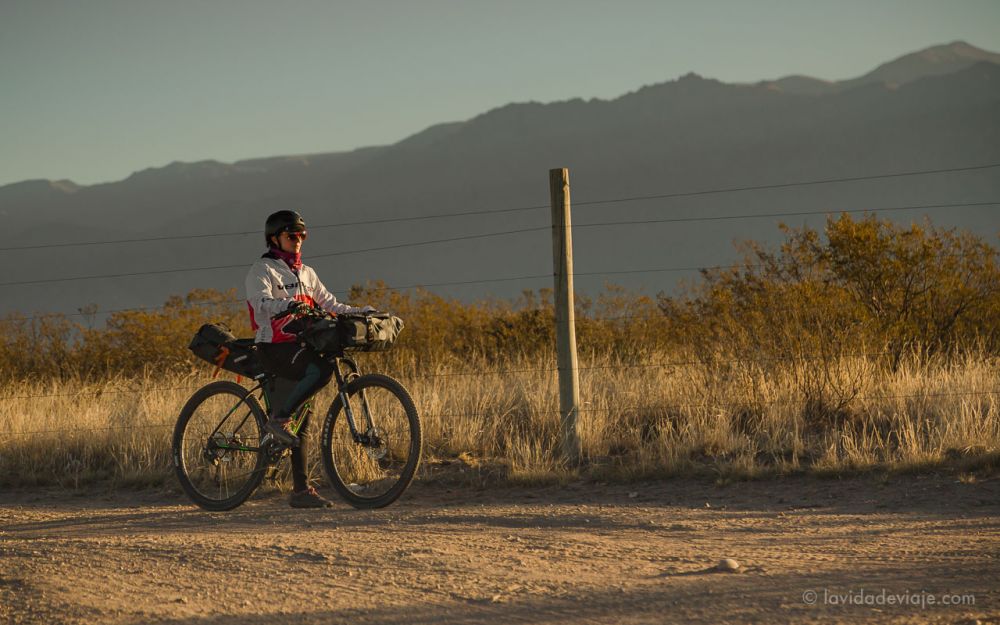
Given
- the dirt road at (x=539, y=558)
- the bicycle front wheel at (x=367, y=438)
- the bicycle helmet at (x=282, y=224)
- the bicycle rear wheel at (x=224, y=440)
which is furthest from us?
the bicycle rear wheel at (x=224, y=440)

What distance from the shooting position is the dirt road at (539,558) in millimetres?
4512

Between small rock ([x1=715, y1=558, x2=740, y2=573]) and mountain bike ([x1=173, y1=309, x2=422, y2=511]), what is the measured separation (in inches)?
100

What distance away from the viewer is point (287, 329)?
23.5 feet

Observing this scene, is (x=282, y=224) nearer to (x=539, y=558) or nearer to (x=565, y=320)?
(x=565, y=320)

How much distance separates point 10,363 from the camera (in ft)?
54.6

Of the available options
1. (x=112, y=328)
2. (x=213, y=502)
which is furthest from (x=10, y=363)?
(x=213, y=502)

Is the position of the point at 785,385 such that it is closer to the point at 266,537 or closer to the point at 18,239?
the point at 266,537

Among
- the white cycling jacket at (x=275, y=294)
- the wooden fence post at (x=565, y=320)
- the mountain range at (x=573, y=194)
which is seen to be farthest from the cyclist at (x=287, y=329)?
the mountain range at (x=573, y=194)

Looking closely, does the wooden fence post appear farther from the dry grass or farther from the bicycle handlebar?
the bicycle handlebar

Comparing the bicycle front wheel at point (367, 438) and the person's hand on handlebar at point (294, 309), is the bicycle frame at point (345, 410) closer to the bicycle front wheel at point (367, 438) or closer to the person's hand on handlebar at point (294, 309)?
the bicycle front wheel at point (367, 438)

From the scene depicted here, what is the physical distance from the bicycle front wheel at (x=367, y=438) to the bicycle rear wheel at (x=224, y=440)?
0.55 meters

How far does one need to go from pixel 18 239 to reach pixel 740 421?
148 meters

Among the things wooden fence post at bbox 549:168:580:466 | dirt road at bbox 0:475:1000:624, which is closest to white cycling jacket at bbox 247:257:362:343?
dirt road at bbox 0:475:1000:624

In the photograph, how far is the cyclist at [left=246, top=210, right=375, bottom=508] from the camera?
7.12 meters
